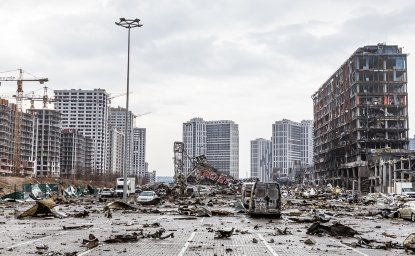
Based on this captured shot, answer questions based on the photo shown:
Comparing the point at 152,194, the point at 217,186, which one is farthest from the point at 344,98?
the point at 152,194

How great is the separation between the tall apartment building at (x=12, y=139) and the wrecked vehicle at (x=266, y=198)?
15113cm

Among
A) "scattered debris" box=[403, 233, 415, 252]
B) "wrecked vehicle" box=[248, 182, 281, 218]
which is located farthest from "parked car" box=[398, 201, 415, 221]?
"scattered debris" box=[403, 233, 415, 252]

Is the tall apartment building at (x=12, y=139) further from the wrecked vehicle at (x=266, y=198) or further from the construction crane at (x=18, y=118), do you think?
the wrecked vehicle at (x=266, y=198)

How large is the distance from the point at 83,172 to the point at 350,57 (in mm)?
105314

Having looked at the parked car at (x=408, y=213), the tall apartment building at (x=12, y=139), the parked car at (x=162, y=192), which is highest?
the tall apartment building at (x=12, y=139)

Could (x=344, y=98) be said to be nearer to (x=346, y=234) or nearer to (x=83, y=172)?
(x=83, y=172)

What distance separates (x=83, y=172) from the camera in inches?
7461

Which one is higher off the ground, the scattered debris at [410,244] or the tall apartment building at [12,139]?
the tall apartment building at [12,139]

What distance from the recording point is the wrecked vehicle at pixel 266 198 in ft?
114

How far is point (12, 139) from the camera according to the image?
609 feet

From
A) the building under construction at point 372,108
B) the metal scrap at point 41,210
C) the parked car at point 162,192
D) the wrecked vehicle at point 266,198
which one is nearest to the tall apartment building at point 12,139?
the parked car at point 162,192

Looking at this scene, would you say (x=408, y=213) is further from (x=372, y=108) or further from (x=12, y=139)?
(x=12, y=139)

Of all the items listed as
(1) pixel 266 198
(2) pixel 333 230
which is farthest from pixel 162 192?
(2) pixel 333 230

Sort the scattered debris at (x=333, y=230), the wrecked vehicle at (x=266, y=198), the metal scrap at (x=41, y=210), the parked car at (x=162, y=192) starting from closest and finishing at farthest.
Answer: the scattered debris at (x=333, y=230)
the metal scrap at (x=41, y=210)
the wrecked vehicle at (x=266, y=198)
the parked car at (x=162, y=192)
